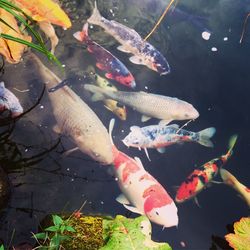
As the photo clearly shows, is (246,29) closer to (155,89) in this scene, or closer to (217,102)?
(217,102)

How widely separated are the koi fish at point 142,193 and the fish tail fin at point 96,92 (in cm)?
35

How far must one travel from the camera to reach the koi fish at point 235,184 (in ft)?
6.98

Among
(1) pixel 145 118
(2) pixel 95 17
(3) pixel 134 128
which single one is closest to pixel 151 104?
(1) pixel 145 118

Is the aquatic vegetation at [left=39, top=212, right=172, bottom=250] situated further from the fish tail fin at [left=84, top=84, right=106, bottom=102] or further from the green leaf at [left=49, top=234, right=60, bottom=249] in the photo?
→ the fish tail fin at [left=84, top=84, right=106, bottom=102]

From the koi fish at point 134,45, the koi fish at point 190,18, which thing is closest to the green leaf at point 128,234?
the koi fish at point 134,45

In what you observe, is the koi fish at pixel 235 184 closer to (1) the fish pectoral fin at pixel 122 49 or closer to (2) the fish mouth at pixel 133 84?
(2) the fish mouth at pixel 133 84

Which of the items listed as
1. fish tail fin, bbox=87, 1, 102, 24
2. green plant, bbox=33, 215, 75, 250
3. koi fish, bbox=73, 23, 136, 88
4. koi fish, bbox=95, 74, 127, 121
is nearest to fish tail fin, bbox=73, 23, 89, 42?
koi fish, bbox=73, 23, 136, 88

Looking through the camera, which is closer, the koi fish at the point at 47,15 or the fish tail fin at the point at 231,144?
the fish tail fin at the point at 231,144

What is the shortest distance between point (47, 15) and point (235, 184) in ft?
4.89

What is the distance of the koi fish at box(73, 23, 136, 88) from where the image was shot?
2.45 metres

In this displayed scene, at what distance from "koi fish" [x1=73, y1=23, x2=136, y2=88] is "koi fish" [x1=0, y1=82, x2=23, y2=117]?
1.85 feet

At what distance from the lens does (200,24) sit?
2.90m

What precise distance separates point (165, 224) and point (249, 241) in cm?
38

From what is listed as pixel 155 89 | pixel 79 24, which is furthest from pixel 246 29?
pixel 79 24
